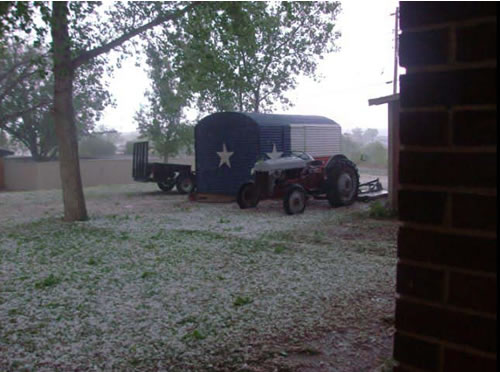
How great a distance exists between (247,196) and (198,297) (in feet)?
27.7

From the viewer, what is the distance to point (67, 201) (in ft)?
37.7

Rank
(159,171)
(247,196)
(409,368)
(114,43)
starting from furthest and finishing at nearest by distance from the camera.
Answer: (159,171) → (247,196) → (114,43) → (409,368)

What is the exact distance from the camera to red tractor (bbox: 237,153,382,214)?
13172 mm

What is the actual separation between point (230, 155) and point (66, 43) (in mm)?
6932

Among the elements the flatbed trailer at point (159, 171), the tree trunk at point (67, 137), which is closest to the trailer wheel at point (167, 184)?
the flatbed trailer at point (159, 171)

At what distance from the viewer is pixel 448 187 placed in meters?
1.21

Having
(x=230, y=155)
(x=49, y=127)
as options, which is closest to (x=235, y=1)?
(x=230, y=155)

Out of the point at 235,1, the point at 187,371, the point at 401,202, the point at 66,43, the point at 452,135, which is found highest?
the point at 235,1

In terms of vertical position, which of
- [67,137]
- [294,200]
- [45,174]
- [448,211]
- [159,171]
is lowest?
[294,200]

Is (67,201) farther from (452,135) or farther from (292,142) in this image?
(452,135)

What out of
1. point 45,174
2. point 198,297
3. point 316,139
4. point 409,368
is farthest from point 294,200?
point 45,174

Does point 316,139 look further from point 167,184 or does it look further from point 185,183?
point 167,184

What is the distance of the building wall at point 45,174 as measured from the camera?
27.9m

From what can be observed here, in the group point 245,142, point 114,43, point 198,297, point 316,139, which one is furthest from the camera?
point 316,139
